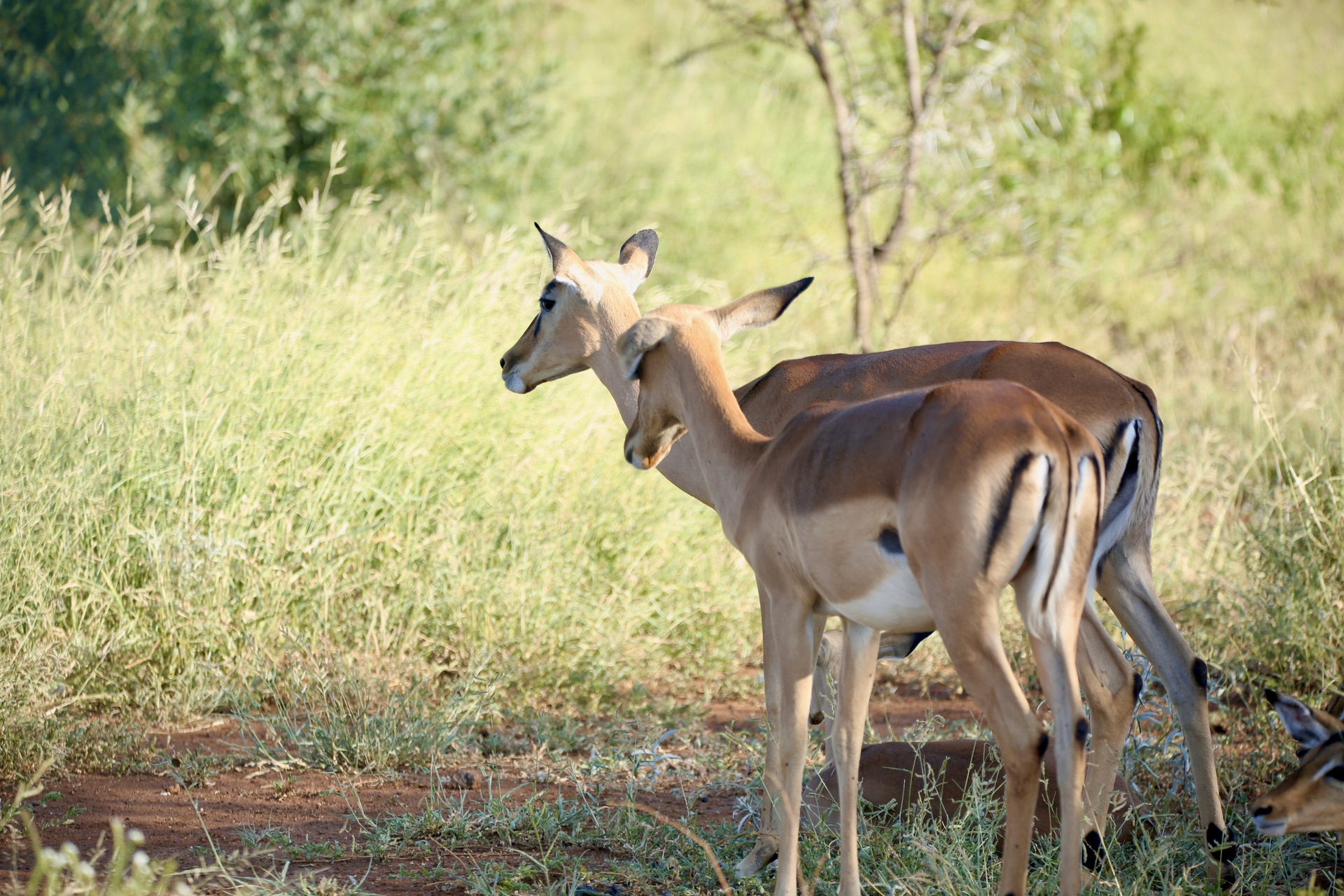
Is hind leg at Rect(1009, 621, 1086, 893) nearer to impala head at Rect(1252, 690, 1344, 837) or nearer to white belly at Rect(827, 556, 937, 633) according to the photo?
white belly at Rect(827, 556, 937, 633)

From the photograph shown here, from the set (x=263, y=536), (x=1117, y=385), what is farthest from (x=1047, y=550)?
(x=263, y=536)

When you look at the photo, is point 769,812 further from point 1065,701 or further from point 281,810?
point 281,810

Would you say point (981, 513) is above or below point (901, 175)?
below

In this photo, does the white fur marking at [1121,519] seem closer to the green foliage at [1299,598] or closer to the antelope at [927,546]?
the antelope at [927,546]

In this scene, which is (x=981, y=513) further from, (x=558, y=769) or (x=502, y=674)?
(x=502, y=674)

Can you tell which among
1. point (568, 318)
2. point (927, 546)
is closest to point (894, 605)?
point (927, 546)

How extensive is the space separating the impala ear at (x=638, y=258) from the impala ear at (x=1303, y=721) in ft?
8.01

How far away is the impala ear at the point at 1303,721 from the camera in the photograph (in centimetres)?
300

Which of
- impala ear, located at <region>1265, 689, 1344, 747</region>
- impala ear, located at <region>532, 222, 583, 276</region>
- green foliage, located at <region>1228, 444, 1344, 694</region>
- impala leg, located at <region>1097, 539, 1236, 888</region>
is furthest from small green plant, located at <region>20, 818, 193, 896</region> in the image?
green foliage, located at <region>1228, 444, 1344, 694</region>

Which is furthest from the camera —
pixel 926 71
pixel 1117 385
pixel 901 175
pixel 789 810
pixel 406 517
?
pixel 926 71

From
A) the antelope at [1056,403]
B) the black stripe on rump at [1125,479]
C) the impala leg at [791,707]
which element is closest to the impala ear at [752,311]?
the antelope at [1056,403]

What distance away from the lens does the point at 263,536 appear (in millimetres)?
5066

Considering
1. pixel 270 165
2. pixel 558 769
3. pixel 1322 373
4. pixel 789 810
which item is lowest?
pixel 558 769

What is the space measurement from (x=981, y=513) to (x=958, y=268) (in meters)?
8.80
